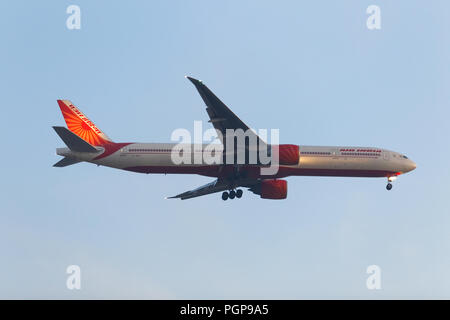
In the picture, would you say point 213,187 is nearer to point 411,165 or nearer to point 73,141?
point 73,141

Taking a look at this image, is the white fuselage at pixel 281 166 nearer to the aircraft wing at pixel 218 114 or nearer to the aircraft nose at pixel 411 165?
the aircraft nose at pixel 411 165

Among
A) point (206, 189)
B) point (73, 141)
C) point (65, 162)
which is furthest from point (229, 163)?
point (65, 162)

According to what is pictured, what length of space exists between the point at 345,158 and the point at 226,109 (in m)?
13.3

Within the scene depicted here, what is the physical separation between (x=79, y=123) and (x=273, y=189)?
65.2 ft

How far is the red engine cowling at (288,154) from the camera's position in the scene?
206ft

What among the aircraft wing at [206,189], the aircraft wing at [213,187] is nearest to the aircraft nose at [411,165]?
the aircraft wing at [213,187]

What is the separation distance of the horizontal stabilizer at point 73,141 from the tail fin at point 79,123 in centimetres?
410

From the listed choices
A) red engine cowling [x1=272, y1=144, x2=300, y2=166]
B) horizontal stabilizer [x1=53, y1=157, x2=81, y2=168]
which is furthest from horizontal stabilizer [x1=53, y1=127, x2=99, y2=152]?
red engine cowling [x1=272, y1=144, x2=300, y2=166]

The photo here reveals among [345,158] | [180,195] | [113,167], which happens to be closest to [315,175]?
[345,158]

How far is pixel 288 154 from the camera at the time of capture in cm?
6288

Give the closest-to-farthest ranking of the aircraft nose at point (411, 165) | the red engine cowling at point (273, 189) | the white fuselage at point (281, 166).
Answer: the white fuselage at point (281, 166) → the red engine cowling at point (273, 189) → the aircraft nose at point (411, 165)
